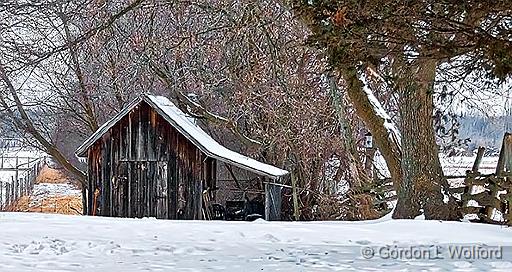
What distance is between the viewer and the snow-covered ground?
265 inches

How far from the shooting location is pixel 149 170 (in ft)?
64.5

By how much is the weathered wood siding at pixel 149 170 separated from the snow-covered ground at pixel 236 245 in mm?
8393

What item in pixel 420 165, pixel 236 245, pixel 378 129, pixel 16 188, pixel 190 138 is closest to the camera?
pixel 236 245

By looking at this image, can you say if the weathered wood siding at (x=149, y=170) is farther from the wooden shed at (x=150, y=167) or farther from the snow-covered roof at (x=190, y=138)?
the snow-covered roof at (x=190, y=138)

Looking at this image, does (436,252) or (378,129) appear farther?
(378,129)

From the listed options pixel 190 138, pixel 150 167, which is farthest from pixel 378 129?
pixel 150 167

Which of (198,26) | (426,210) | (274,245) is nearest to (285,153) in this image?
(198,26)

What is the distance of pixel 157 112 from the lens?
1936 cm

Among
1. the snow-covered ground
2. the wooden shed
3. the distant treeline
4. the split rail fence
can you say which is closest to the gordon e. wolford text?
the snow-covered ground

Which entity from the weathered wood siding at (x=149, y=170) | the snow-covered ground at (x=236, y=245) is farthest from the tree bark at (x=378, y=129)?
the weathered wood siding at (x=149, y=170)

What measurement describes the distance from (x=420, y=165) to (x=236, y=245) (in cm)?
429

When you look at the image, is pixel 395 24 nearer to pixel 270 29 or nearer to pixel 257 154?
pixel 270 29

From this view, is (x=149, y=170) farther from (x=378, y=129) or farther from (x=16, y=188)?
(x=16, y=188)

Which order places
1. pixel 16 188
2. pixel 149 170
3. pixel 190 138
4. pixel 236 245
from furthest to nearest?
pixel 16 188 → pixel 149 170 → pixel 190 138 → pixel 236 245
